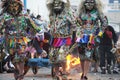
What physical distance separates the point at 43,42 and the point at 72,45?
344 centimetres

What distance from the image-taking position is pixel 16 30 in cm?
993

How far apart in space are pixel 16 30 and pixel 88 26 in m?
1.71

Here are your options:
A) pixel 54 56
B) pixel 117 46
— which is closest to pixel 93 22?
pixel 54 56

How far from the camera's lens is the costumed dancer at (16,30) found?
993cm

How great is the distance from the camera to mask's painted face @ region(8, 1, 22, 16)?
9977 mm

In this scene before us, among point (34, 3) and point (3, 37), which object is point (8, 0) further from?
point (34, 3)

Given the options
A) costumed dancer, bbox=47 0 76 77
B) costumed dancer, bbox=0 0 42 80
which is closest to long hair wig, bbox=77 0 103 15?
costumed dancer, bbox=47 0 76 77

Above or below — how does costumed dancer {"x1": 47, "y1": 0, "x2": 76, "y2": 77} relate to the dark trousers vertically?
above

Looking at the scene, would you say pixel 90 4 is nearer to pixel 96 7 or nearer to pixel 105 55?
pixel 96 7

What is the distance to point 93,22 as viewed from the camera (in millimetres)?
10891

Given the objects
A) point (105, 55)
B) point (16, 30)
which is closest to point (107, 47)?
point (105, 55)

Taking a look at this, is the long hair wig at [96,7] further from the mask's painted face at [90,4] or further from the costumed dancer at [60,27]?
the costumed dancer at [60,27]

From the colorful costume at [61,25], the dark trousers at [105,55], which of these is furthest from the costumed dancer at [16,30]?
the dark trousers at [105,55]

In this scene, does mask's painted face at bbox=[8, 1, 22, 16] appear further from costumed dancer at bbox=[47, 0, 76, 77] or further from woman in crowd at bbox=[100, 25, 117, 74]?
woman in crowd at bbox=[100, 25, 117, 74]
